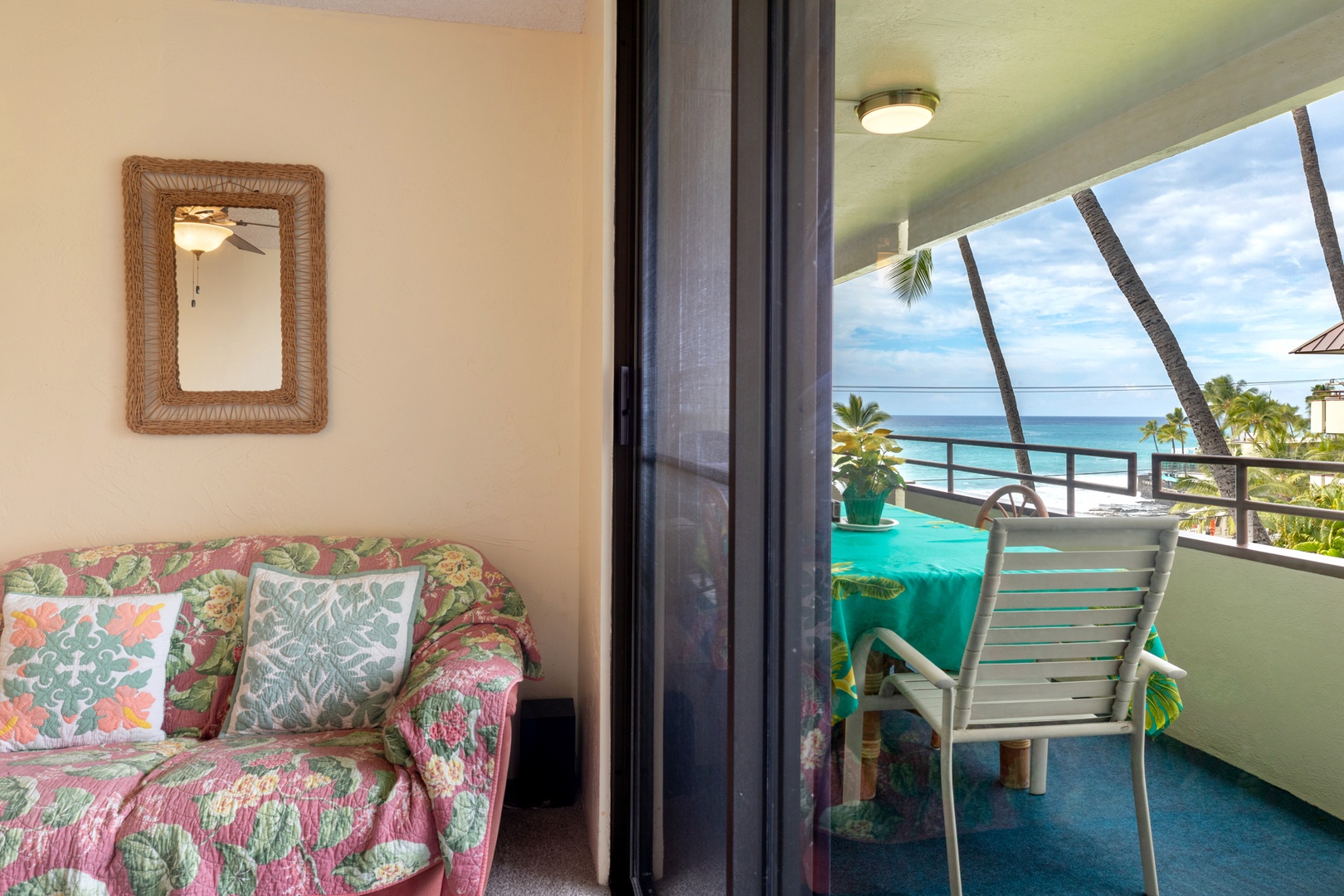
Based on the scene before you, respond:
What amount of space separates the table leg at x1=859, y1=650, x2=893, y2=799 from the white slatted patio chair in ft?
0.18

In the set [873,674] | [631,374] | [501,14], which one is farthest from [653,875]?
[501,14]

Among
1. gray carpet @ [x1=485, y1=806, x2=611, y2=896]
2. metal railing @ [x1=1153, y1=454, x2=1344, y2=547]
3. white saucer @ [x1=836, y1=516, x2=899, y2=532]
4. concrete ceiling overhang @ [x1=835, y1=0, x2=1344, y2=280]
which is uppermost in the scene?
concrete ceiling overhang @ [x1=835, y1=0, x2=1344, y2=280]

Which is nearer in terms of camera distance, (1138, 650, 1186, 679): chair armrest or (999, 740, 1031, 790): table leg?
(1138, 650, 1186, 679): chair armrest

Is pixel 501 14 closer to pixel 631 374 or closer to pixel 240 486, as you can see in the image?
pixel 631 374

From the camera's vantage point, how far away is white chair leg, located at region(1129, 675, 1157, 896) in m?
0.39

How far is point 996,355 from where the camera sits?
493mm

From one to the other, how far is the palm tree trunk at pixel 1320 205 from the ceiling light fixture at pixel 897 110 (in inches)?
11.1

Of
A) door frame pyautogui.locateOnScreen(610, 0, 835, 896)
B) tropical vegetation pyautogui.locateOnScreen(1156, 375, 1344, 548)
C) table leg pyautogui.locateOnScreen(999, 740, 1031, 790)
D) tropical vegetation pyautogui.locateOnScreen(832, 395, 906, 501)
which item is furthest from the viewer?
door frame pyautogui.locateOnScreen(610, 0, 835, 896)

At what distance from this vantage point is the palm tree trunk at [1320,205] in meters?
0.28

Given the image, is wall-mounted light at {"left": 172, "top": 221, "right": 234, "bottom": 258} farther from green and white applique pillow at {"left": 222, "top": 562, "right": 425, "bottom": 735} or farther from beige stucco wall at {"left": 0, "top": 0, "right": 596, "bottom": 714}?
green and white applique pillow at {"left": 222, "top": 562, "right": 425, "bottom": 735}

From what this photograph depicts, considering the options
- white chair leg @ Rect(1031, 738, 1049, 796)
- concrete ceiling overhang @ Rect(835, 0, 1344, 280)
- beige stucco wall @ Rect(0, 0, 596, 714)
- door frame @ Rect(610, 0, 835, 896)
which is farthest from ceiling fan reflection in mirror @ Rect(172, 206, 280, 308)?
white chair leg @ Rect(1031, 738, 1049, 796)

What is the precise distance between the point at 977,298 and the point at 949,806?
0.35 m

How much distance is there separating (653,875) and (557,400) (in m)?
1.44

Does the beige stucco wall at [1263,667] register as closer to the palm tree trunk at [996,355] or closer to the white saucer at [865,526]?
the palm tree trunk at [996,355]
